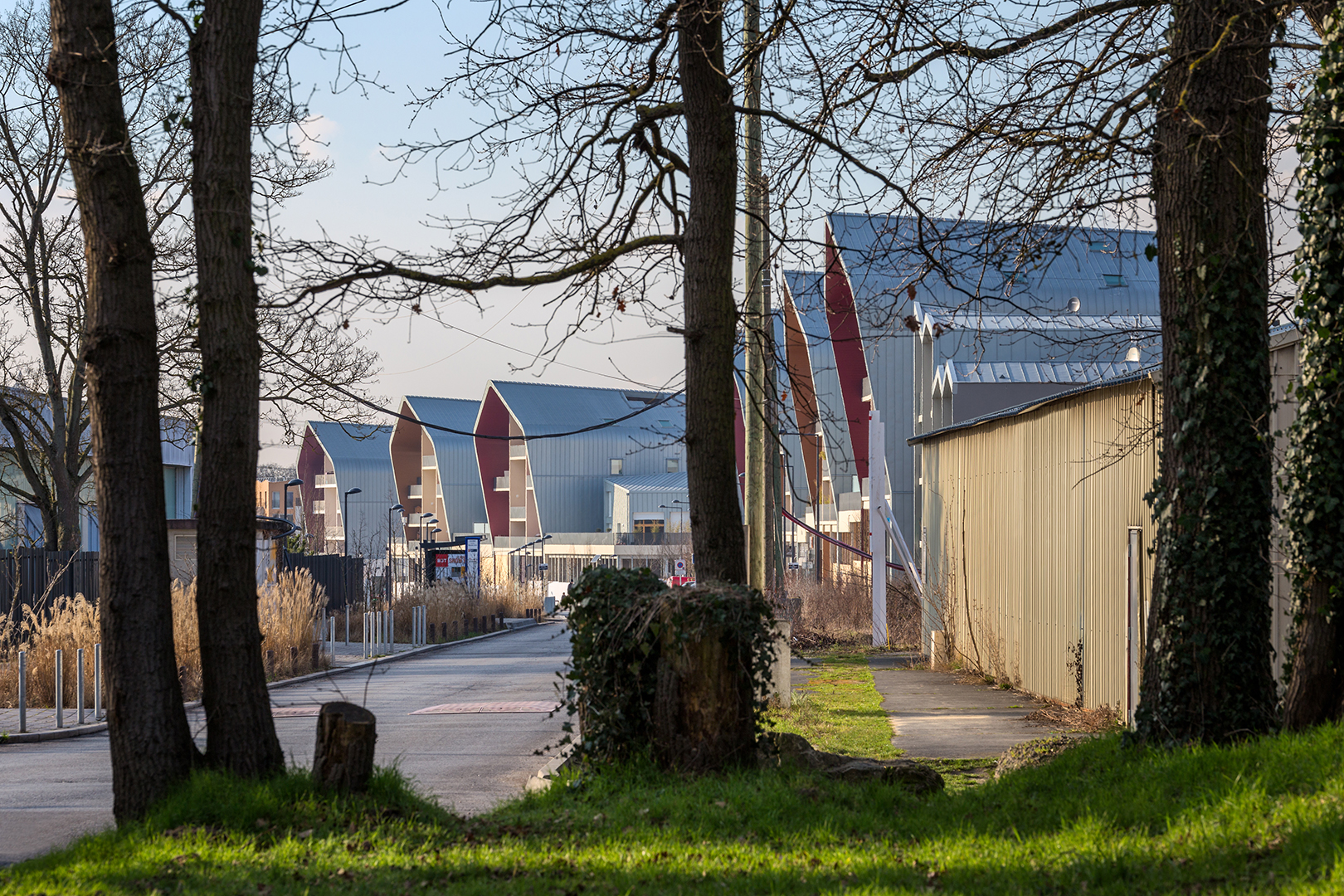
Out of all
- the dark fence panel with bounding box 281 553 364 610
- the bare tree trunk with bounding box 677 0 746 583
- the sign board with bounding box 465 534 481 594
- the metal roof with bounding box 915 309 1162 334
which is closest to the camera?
the bare tree trunk with bounding box 677 0 746 583

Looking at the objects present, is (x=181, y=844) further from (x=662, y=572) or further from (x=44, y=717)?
(x=662, y=572)

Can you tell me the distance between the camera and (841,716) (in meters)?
14.7

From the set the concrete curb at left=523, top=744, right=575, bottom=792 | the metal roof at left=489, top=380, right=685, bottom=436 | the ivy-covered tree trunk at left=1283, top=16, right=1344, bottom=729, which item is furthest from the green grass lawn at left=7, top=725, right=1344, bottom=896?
the metal roof at left=489, top=380, right=685, bottom=436

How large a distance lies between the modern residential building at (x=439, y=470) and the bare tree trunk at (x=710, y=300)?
6087cm

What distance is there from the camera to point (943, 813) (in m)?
7.48

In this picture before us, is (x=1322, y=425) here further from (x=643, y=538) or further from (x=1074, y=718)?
(x=643, y=538)

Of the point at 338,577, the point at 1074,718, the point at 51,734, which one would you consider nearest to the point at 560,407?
the point at 338,577

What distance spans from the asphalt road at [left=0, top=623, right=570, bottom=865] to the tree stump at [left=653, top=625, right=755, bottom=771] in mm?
1904

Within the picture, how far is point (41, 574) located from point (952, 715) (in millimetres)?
17737

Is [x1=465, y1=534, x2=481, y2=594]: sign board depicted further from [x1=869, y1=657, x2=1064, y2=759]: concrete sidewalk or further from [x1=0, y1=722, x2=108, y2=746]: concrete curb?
[x1=0, y1=722, x2=108, y2=746]: concrete curb

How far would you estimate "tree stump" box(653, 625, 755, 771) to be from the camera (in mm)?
8367

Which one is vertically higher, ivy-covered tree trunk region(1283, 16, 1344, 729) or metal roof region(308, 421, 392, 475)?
metal roof region(308, 421, 392, 475)

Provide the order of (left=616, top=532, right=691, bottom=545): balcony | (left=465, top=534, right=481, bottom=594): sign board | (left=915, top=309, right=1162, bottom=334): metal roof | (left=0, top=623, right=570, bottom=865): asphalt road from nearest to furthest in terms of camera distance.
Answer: (left=0, top=623, right=570, bottom=865): asphalt road, (left=915, top=309, right=1162, bottom=334): metal roof, (left=465, top=534, right=481, bottom=594): sign board, (left=616, top=532, right=691, bottom=545): balcony

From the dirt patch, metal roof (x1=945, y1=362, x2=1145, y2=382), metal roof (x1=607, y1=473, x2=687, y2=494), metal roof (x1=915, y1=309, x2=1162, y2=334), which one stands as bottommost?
the dirt patch
